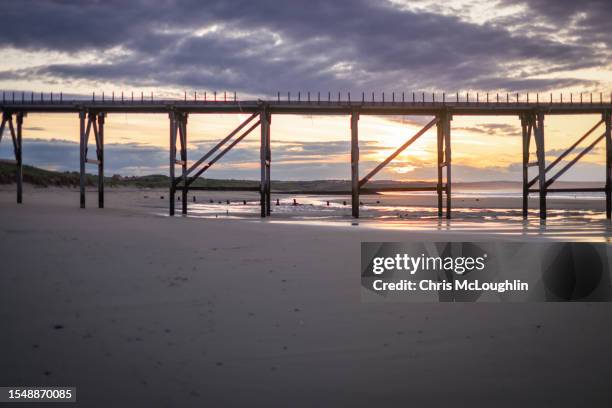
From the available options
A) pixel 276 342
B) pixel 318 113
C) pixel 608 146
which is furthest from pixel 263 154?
pixel 276 342

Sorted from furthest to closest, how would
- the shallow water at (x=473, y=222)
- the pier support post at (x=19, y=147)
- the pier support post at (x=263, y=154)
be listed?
the pier support post at (x=19, y=147), the pier support post at (x=263, y=154), the shallow water at (x=473, y=222)

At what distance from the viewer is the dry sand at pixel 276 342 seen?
309cm

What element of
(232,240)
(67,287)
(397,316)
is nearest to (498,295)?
(397,316)

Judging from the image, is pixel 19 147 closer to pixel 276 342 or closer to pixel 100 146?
pixel 100 146

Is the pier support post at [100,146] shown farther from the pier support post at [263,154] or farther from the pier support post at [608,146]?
the pier support post at [608,146]

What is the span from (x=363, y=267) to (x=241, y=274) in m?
1.68

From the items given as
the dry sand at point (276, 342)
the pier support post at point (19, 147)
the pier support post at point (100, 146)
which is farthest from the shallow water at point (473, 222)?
the pier support post at point (19, 147)

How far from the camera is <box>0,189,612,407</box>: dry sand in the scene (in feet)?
10.1

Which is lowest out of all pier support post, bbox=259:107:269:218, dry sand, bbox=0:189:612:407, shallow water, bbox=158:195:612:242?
dry sand, bbox=0:189:612:407

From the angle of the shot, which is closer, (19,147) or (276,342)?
(276,342)

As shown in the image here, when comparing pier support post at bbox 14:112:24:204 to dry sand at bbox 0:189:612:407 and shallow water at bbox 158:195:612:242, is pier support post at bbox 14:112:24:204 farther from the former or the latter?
dry sand at bbox 0:189:612:407

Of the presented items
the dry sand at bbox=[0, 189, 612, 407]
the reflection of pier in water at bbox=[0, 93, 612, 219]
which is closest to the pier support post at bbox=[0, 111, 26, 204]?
the reflection of pier in water at bbox=[0, 93, 612, 219]

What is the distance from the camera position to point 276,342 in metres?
3.83

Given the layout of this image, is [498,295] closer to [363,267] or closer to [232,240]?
[363,267]
